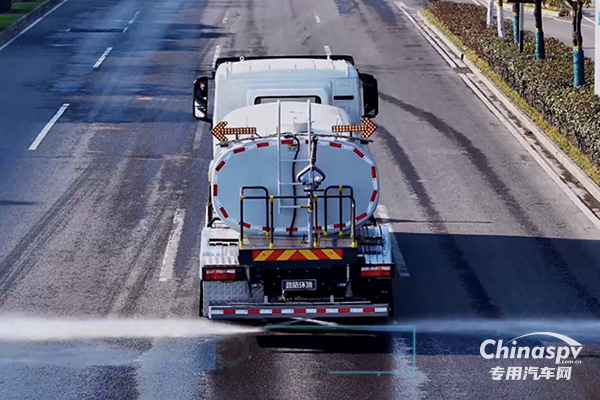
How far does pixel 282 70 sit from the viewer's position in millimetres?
16172

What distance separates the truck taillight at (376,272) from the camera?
1377 cm

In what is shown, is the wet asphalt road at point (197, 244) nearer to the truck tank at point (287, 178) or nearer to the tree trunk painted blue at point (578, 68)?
the truck tank at point (287, 178)

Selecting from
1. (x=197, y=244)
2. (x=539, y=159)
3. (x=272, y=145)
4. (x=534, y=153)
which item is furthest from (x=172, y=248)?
(x=534, y=153)

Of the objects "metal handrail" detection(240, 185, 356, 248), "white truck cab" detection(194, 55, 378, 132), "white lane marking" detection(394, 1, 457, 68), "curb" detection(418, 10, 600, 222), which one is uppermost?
"white truck cab" detection(194, 55, 378, 132)

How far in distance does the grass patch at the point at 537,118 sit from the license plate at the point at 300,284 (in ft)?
30.9

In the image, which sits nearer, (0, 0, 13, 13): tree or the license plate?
the license plate

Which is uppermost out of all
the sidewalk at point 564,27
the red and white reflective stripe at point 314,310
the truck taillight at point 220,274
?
the truck taillight at point 220,274

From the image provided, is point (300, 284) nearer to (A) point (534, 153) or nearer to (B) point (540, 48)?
(A) point (534, 153)

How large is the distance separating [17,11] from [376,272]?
37.3m

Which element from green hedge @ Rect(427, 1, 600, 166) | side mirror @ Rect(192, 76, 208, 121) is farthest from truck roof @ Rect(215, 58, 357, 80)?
green hedge @ Rect(427, 1, 600, 166)

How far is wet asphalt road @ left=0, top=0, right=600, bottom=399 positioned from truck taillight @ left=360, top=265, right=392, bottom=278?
0.86 m

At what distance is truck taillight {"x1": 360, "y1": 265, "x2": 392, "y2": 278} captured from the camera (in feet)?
45.2

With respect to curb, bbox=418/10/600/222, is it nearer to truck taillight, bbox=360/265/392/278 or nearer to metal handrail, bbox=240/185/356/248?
truck taillight, bbox=360/265/392/278

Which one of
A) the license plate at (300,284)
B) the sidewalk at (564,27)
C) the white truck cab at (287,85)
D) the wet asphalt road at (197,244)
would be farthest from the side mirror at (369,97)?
the sidewalk at (564,27)
